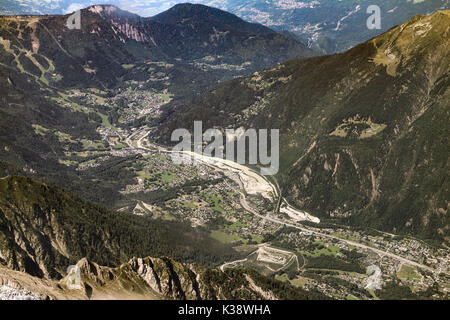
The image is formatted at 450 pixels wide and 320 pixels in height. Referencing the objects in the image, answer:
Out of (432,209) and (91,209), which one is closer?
(91,209)

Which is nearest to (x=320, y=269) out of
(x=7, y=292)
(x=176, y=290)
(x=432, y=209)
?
(x=432, y=209)

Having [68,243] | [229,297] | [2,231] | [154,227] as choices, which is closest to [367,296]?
[229,297]

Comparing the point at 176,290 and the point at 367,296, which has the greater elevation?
the point at 176,290

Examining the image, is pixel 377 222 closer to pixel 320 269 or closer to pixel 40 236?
pixel 320 269

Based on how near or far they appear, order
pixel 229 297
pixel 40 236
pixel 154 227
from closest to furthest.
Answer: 1. pixel 229 297
2. pixel 40 236
3. pixel 154 227
